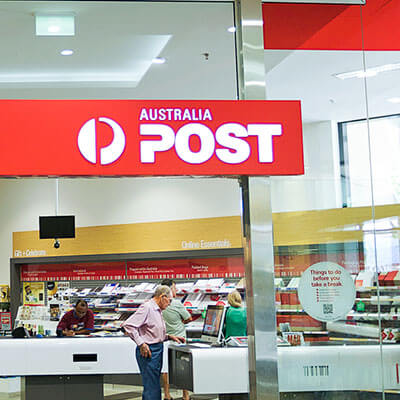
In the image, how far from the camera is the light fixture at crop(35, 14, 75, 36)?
449 centimetres

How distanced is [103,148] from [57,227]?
294 inches

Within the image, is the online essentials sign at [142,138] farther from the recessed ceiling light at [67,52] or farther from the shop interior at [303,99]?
the recessed ceiling light at [67,52]

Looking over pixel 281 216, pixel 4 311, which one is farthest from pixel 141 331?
pixel 4 311

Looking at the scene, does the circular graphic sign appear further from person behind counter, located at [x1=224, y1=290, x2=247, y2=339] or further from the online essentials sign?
person behind counter, located at [x1=224, y1=290, x2=247, y2=339]

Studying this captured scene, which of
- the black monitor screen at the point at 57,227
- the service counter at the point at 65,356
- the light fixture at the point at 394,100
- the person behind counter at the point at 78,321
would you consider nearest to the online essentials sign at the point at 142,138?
the light fixture at the point at 394,100

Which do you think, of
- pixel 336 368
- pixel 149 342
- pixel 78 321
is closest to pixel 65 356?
pixel 78 321

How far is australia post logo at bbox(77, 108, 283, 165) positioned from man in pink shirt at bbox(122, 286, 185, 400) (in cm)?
305

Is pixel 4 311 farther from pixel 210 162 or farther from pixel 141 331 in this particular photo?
pixel 210 162

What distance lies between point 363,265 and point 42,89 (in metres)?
2.45

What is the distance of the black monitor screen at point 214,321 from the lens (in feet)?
20.6

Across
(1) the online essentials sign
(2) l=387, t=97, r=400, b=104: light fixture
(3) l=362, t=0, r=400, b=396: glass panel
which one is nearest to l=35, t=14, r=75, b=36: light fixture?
(1) the online essentials sign

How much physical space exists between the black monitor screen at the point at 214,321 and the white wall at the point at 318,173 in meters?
2.03

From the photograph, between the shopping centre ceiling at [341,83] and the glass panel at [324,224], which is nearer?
the glass panel at [324,224]

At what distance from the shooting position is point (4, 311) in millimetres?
12562
